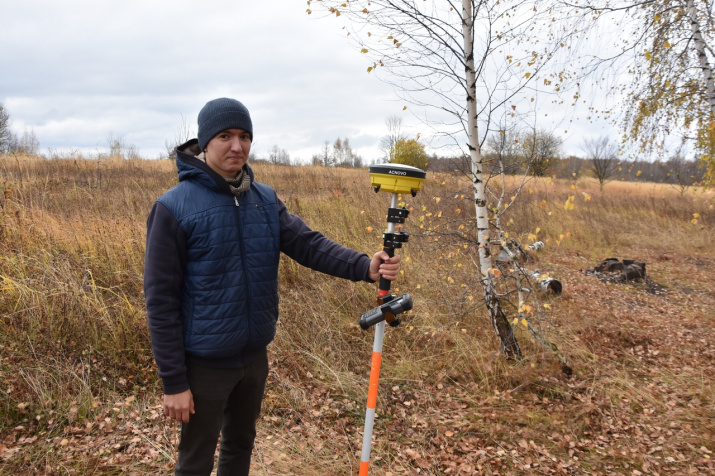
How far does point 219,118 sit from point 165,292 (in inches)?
29.5

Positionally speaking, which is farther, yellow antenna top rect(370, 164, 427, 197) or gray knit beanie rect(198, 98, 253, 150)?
yellow antenna top rect(370, 164, 427, 197)

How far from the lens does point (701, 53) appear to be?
5680 millimetres

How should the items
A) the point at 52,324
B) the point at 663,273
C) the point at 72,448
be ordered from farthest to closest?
the point at 663,273, the point at 52,324, the point at 72,448

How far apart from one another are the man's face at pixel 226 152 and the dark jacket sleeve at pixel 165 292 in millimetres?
295

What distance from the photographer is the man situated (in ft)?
5.16

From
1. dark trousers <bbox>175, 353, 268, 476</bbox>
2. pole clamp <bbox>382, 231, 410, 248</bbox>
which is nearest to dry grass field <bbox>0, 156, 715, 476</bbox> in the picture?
dark trousers <bbox>175, 353, 268, 476</bbox>

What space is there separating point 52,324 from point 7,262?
3.89ft

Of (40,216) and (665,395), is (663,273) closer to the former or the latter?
(665,395)

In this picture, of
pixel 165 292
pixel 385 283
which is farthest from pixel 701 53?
pixel 165 292

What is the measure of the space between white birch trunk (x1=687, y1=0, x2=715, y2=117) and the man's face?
22.7 feet

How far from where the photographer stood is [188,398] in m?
1.62

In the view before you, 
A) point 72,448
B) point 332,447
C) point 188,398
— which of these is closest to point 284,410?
point 332,447

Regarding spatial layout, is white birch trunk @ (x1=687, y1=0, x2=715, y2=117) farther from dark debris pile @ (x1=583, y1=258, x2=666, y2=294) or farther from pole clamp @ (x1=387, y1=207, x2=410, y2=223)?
pole clamp @ (x1=387, y1=207, x2=410, y2=223)

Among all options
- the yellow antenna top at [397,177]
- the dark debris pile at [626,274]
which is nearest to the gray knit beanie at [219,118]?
the yellow antenna top at [397,177]
